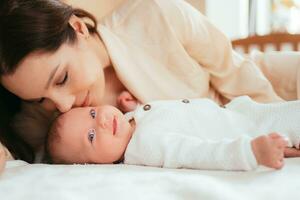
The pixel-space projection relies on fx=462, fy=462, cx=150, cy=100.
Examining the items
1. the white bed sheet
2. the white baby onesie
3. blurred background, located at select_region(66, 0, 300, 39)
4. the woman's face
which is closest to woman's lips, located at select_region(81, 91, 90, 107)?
the woman's face

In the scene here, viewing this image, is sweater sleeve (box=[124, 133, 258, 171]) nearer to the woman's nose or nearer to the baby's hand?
the baby's hand

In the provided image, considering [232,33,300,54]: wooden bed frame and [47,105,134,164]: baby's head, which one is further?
[232,33,300,54]: wooden bed frame

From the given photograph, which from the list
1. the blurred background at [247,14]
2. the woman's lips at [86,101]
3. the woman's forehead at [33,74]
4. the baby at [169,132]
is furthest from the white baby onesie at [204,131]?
the blurred background at [247,14]

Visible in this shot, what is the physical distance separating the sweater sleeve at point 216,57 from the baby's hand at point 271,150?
1.87ft

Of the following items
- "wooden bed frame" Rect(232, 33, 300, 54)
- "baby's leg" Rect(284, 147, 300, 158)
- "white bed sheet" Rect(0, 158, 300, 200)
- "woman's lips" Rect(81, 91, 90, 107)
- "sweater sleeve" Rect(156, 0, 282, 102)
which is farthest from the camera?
"wooden bed frame" Rect(232, 33, 300, 54)

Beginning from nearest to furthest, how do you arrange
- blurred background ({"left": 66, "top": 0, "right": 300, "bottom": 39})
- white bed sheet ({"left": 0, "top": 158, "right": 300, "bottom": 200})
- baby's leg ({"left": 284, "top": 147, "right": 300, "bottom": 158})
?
white bed sheet ({"left": 0, "top": 158, "right": 300, "bottom": 200}), baby's leg ({"left": 284, "top": 147, "right": 300, "bottom": 158}), blurred background ({"left": 66, "top": 0, "right": 300, "bottom": 39})

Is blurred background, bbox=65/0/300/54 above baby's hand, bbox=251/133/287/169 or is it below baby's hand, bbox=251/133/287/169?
below

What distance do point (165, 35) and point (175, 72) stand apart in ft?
0.35

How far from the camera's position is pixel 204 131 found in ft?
3.14

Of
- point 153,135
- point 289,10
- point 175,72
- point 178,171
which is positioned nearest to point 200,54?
point 175,72

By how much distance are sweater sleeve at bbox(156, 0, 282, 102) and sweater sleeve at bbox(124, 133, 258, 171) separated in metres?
0.46

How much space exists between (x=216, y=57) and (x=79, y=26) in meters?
0.41

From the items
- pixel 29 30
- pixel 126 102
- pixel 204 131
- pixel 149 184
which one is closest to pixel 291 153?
pixel 204 131

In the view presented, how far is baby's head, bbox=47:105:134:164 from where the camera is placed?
93cm
